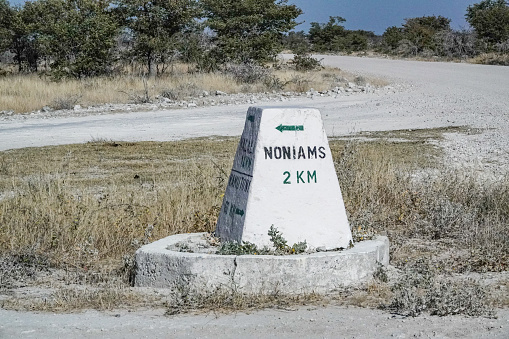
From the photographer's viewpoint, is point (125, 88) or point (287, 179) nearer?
point (287, 179)

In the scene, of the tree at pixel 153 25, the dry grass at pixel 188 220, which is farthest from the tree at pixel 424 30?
the dry grass at pixel 188 220

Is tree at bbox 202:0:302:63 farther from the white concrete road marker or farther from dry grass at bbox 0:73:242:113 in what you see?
the white concrete road marker

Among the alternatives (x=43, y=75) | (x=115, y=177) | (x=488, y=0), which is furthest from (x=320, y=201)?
(x=488, y=0)

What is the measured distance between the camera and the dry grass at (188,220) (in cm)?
636

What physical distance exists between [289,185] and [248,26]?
1088 inches

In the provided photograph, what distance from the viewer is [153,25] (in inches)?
1161

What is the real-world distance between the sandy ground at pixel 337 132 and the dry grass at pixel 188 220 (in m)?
0.35

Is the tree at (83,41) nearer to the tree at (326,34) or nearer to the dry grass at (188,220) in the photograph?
the dry grass at (188,220)

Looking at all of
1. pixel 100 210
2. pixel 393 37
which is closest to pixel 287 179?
pixel 100 210

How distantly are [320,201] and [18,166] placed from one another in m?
6.78

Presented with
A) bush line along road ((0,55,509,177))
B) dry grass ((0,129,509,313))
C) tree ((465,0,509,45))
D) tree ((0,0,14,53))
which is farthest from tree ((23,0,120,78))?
tree ((465,0,509,45))

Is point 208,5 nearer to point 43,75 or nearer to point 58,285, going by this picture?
point 43,75

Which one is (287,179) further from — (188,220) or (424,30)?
(424,30)

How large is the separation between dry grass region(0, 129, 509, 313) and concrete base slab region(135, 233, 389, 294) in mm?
161
